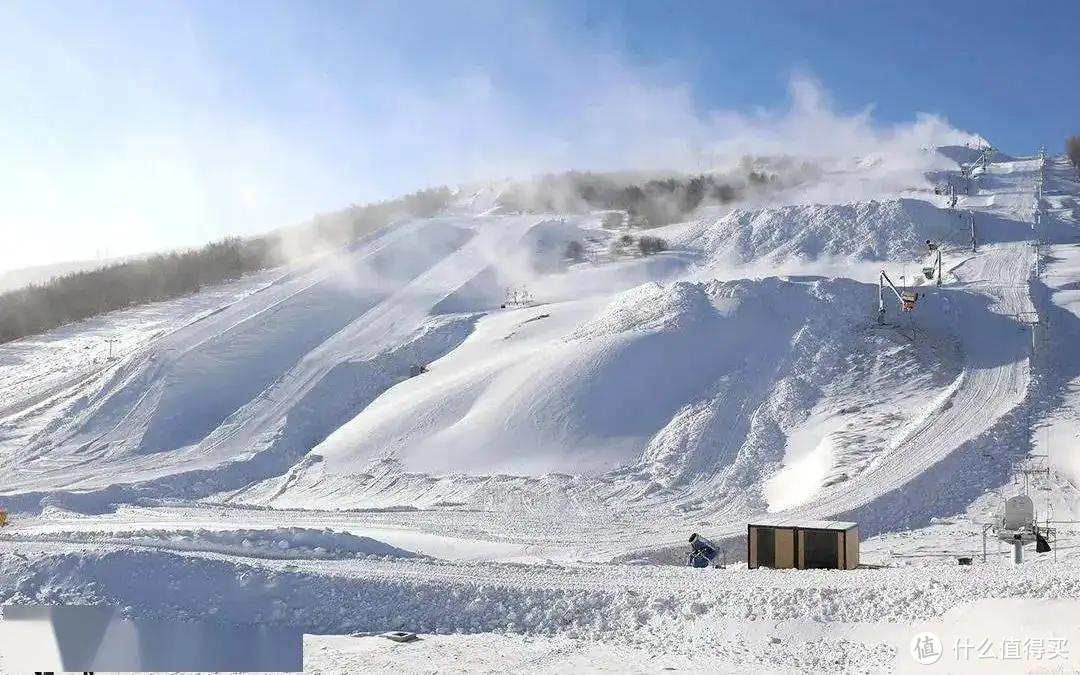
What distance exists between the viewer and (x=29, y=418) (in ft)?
102

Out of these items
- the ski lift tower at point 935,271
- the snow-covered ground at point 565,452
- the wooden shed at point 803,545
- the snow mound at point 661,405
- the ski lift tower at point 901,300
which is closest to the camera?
the snow-covered ground at point 565,452

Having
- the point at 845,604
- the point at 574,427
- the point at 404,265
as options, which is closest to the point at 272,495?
the point at 574,427

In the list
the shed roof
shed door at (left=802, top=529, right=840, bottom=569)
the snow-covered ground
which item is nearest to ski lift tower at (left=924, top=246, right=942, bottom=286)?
the snow-covered ground

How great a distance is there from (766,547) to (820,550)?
0.97 metres

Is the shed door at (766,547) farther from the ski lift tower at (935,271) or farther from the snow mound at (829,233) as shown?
the snow mound at (829,233)

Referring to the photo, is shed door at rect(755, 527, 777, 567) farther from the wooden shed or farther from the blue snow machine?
the blue snow machine

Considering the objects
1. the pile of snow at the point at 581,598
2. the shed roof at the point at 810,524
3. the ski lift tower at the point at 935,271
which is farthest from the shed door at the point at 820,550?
the ski lift tower at the point at 935,271

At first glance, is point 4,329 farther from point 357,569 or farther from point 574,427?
point 357,569

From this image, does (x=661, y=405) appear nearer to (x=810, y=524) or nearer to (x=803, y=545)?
(x=810, y=524)

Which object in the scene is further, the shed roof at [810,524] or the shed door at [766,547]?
the shed door at [766,547]

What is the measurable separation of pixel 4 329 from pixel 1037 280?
44631 mm

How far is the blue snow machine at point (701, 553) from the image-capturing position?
58.5ft

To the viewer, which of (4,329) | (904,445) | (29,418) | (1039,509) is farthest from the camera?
(4,329)

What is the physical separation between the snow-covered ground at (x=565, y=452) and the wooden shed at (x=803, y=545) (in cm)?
87
